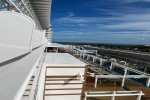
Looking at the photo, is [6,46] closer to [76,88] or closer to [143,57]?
[76,88]

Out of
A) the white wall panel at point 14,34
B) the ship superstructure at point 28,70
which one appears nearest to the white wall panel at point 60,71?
the ship superstructure at point 28,70

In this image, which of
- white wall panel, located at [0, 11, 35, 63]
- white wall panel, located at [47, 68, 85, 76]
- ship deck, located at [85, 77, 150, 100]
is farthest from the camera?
ship deck, located at [85, 77, 150, 100]

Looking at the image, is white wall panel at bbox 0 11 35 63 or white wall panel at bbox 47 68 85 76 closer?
white wall panel at bbox 0 11 35 63

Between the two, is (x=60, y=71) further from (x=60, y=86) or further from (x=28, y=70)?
(x=28, y=70)

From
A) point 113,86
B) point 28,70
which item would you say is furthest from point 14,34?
point 113,86

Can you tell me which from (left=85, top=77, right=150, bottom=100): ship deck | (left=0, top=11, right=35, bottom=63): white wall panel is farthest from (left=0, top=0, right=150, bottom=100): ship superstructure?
(left=85, top=77, right=150, bottom=100): ship deck

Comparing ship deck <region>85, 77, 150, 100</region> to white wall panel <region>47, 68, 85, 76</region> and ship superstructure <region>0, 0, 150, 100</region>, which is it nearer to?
ship superstructure <region>0, 0, 150, 100</region>

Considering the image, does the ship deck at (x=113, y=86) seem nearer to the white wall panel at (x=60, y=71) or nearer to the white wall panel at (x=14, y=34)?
the white wall panel at (x=60, y=71)

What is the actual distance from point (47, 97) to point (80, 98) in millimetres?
1025

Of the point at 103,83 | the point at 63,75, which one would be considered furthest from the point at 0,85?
the point at 103,83

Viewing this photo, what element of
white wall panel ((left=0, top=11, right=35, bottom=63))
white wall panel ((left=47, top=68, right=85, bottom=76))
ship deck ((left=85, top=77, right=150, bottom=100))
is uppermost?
white wall panel ((left=0, top=11, right=35, bottom=63))

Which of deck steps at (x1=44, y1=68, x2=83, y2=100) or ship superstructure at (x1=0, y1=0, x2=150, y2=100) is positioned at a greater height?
ship superstructure at (x1=0, y1=0, x2=150, y2=100)

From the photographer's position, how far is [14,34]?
3461mm

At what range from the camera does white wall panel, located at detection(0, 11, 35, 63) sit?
10.0ft
